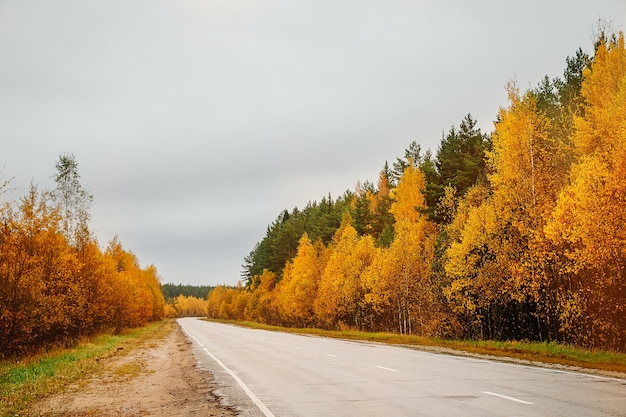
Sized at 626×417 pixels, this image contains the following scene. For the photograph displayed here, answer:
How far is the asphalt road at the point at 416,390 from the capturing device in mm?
10305

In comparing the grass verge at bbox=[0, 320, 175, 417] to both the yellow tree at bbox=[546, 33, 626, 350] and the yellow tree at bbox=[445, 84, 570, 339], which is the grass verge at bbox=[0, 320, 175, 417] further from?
the yellow tree at bbox=[445, 84, 570, 339]

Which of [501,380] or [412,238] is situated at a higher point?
[412,238]

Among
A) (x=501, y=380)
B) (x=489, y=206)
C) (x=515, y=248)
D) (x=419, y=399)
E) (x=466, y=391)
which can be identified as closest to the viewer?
(x=419, y=399)

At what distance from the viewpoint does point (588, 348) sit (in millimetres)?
23594

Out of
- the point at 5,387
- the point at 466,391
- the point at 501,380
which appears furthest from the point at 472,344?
the point at 5,387

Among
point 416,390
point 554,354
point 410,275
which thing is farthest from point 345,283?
point 416,390

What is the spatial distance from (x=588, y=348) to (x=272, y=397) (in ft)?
55.0

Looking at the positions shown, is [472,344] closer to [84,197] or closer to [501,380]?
[501,380]

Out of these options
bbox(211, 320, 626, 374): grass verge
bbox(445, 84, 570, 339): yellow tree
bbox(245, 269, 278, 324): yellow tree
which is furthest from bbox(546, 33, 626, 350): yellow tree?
bbox(245, 269, 278, 324): yellow tree

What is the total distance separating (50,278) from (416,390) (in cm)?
2548

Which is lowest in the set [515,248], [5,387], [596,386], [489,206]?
[5,387]

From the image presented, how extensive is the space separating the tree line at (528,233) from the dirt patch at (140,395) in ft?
52.7

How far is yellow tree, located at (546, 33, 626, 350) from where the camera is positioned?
71.6ft

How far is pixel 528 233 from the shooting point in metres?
27.3
